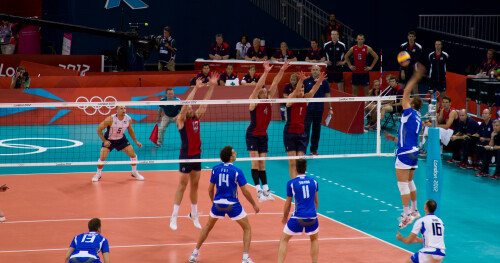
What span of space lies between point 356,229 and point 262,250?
2274 mm

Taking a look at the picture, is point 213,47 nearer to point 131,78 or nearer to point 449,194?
point 131,78

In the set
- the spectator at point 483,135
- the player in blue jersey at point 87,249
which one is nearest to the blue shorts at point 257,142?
the player in blue jersey at point 87,249

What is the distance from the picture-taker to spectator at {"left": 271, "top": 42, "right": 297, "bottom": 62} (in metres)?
29.0

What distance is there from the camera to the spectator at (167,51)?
29.3 meters

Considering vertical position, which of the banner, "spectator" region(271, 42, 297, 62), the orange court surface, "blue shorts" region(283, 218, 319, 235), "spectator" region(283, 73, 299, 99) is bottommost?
the orange court surface

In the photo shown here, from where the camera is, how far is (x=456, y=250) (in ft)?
43.0

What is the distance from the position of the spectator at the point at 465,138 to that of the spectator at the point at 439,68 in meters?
5.80

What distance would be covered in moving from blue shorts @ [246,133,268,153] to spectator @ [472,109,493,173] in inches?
257

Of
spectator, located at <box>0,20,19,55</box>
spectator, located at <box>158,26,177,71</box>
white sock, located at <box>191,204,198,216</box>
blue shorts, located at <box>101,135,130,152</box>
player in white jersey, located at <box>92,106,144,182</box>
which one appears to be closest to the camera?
white sock, located at <box>191,204,198,216</box>

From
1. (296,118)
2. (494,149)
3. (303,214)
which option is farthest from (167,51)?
(303,214)

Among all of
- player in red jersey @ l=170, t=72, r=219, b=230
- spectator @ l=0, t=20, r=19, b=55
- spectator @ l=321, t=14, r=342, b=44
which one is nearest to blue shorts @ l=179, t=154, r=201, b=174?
player in red jersey @ l=170, t=72, r=219, b=230

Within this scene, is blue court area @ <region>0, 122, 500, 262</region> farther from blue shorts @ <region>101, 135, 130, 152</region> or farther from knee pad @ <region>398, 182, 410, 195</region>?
blue shorts @ <region>101, 135, 130, 152</region>

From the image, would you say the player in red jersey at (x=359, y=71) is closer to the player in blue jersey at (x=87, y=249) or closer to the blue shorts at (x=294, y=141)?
the blue shorts at (x=294, y=141)

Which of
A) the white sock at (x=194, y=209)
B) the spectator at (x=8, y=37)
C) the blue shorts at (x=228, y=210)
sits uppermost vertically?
the spectator at (x=8, y=37)
